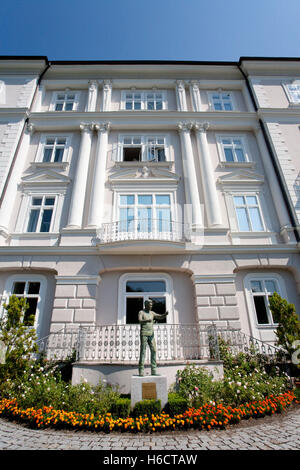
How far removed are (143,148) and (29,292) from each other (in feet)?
35.0

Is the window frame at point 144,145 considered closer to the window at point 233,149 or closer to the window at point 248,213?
the window at point 233,149

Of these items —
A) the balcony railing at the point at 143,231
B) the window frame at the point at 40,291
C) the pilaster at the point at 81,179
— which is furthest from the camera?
the pilaster at the point at 81,179

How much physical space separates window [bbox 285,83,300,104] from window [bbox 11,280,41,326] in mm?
20402

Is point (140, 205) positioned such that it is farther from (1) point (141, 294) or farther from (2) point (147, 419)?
(2) point (147, 419)

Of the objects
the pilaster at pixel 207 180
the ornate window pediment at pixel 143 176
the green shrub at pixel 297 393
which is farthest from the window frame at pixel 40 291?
the green shrub at pixel 297 393

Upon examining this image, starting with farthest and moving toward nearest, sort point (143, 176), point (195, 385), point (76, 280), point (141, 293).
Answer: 1. point (143, 176)
2. point (141, 293)
3. point (76, 280)
4. point (195, 385)

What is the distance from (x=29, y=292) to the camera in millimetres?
11617

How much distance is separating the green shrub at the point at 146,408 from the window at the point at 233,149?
13467 millimetres

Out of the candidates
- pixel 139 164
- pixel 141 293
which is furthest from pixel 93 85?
pixel 141 293

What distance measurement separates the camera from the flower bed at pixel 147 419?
576 cm

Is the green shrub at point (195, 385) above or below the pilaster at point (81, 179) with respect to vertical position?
below

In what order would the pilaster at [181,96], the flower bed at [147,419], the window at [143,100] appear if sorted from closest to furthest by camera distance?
the flower bed at [147,419], the pilaster at [181,96], the window at [143,100]

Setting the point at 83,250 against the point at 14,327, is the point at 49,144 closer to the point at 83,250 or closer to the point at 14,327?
the point at 83,250

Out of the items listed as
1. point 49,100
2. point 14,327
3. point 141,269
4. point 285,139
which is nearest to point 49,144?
point 49,100
